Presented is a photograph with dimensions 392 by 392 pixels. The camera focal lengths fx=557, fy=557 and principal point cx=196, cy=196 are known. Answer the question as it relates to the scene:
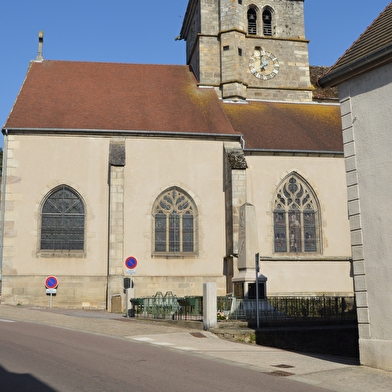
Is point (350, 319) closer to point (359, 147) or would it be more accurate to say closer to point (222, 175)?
point (359, 147)

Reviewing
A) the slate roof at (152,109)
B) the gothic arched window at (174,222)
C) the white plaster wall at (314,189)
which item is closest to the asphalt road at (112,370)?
the gothic arched window at (174,222)

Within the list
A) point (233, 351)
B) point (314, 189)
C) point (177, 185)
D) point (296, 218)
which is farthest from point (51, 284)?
point (314, 189)

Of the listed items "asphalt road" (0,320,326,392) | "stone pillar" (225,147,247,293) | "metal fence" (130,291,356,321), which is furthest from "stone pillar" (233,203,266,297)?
"asphalt road" (0,320,326,392)

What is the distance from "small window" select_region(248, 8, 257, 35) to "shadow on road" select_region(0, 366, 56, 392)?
78.3 ft

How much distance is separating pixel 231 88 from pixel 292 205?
665 cm

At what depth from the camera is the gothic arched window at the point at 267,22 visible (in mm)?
28203

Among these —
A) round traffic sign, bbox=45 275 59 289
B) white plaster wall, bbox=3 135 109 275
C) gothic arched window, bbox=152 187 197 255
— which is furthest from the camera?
gothic arched window, bbox=152 187 197 255

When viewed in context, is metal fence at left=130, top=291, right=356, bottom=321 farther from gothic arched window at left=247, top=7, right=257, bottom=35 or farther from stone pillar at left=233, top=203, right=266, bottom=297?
gothic arched window at left=247, top=7, right=257, bottom=35

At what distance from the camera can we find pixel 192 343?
11.7 metres

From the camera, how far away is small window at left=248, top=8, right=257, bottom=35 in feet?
91.9

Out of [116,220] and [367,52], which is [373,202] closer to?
[367,52]

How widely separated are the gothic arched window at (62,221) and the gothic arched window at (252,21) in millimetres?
12890

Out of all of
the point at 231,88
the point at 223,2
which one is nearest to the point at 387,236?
the point at 231,88

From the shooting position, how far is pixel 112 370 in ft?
25.6
